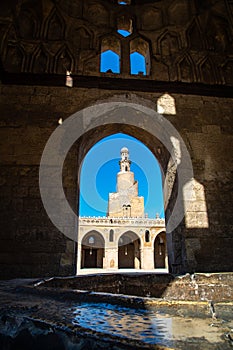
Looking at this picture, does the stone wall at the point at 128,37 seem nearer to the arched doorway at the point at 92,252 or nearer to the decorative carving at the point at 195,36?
the decorative carving at the point at 195,36

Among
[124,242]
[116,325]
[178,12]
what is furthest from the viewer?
[124,242]

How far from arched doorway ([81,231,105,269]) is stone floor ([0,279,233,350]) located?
1098 inches

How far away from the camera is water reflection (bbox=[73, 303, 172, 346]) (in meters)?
0.99

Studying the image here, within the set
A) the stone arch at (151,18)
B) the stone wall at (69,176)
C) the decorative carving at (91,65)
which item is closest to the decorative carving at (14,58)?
the stone wall at (69,176)

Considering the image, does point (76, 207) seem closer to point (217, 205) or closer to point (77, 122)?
point (77, 122)

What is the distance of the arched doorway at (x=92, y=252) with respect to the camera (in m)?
29.1

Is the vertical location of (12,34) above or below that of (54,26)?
below

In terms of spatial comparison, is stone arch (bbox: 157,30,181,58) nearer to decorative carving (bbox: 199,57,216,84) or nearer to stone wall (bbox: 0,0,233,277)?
stone wall (bbox: 0,0,233,277)

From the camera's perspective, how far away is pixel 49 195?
525 centimetres

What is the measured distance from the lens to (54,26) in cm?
715

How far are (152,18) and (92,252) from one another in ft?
92.4

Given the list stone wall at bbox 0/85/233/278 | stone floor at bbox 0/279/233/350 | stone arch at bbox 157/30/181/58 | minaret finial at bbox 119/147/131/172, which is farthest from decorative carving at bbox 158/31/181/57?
minaret finial at bbox 119/147/131/172

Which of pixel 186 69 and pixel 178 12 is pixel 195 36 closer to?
Answer: pixel 178 12

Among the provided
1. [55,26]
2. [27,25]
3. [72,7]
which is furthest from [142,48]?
[27,25]
